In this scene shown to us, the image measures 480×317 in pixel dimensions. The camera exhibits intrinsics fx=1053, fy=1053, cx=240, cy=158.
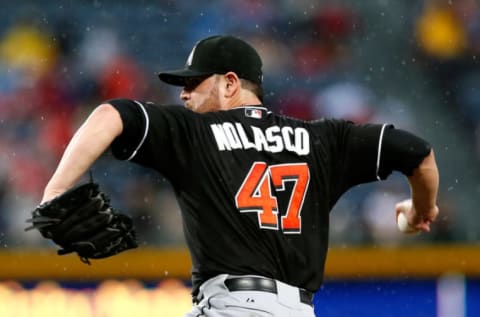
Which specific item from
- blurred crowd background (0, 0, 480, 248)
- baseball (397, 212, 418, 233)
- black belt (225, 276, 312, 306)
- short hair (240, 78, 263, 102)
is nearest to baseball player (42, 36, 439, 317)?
black belt (225, 276, 312, 306)

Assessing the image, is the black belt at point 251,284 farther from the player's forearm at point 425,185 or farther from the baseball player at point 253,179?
the player's forearm at point 425,185

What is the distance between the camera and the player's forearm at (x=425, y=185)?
382cm

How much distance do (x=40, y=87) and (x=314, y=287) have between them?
228 inches

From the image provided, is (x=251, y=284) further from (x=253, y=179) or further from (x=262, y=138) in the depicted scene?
(x=262, y=138)

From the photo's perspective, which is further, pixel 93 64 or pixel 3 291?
pixel 93 64

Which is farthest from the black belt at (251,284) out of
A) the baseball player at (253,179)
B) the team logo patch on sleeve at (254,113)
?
the team logo patch on sleeve at (254,113)

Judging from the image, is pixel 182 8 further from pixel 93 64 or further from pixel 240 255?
pixel 240 255

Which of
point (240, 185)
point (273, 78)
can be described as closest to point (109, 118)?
point (240, 185)

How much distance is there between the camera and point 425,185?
391 centimetres

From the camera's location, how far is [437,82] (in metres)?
9.09

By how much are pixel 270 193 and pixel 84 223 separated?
66 centimetres

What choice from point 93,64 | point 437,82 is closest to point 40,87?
point 93,64

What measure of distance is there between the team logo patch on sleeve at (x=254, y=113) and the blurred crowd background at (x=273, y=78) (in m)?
A: 4.01

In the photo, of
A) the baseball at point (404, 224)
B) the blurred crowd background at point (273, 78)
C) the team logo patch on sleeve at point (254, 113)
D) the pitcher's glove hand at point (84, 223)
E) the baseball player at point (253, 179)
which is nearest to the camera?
the pitcher's glove hand at point (84, 223)
